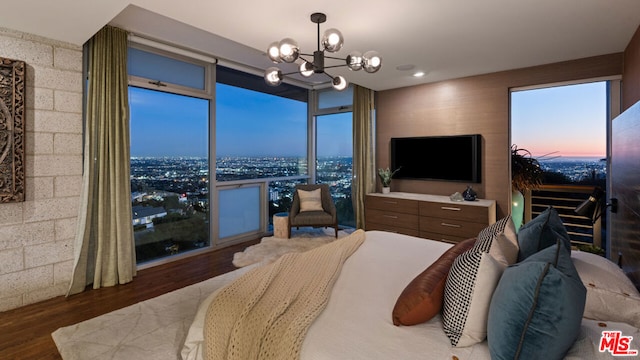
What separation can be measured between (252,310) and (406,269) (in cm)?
102

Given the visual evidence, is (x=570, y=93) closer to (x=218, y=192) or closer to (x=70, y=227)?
(x=218, y=192)

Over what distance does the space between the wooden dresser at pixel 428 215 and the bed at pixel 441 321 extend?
206cm

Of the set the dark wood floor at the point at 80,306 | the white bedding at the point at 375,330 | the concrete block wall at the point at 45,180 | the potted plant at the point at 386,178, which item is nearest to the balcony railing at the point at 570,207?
the potted plant at the point at 386,178

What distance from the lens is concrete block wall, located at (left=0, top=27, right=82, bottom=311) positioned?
2.64 metres

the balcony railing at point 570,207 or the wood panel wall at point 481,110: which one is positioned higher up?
the wood panel wall at point 481,110

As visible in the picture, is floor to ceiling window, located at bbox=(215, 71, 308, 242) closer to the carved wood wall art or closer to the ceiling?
the ceiling

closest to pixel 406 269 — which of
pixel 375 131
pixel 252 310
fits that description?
pixel 252 310

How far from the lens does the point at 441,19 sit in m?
2.58

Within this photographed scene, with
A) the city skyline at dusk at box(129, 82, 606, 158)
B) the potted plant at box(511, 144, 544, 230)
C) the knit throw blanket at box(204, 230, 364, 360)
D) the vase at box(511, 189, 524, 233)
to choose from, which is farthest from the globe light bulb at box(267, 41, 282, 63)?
the vase at box(511, 189, 524, 233)

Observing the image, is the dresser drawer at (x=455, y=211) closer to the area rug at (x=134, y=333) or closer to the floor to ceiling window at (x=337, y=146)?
the floor to ceiling window at (x=337, y=146)

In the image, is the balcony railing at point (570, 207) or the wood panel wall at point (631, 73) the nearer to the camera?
the wood panel wall at point (631, 73)

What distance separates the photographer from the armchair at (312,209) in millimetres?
4625

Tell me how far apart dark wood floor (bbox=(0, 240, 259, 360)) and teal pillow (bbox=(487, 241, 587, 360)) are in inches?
103

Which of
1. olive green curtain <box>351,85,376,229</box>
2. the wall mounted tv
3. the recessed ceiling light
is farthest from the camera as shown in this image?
olive green curtain <box>351,85,376,229</box>
